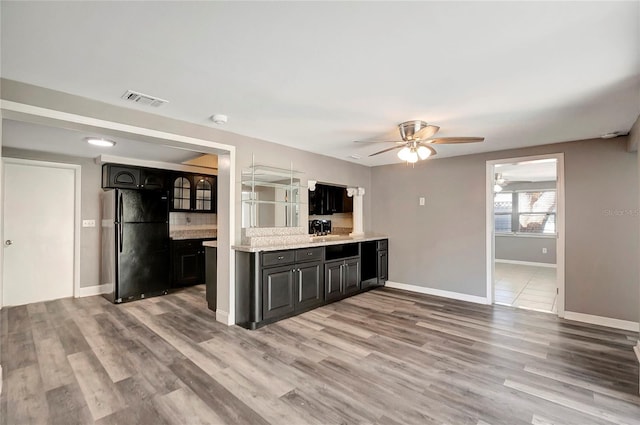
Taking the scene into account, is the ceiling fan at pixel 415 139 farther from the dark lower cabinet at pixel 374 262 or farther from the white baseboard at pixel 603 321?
the white baseboard at pixel 603 321

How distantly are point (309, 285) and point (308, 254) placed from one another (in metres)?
0.41

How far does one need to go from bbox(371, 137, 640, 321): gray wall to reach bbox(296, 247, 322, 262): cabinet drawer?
192 cm

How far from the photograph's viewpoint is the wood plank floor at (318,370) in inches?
76.8

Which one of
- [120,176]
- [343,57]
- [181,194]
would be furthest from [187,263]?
[343,57]

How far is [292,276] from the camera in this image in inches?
148

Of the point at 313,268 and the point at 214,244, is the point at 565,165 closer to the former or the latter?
the point at 313,268

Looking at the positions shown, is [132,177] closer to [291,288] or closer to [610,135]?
[291,288]

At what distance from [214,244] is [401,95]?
9.53 ft

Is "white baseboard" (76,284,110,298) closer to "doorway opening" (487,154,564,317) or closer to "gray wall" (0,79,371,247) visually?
"gray wall" (0,79,371,247)

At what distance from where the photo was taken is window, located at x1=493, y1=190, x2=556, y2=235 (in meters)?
7.76

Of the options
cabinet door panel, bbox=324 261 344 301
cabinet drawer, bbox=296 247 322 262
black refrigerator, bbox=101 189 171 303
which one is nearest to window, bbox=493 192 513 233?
cabinet door panel, bbox=324 261 344 301

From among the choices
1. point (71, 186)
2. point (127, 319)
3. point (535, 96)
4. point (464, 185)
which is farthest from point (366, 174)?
point (71, 186)

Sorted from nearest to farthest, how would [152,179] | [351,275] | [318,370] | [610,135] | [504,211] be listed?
[318,370]
[610,135]
[351,275]
[152,179]
[504,211]

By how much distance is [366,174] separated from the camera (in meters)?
5.69
